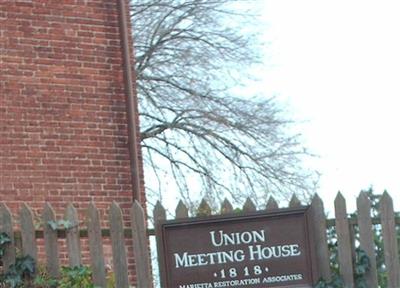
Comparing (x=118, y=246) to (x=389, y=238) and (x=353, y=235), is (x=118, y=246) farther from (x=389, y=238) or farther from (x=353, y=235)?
(x=389, y=238)

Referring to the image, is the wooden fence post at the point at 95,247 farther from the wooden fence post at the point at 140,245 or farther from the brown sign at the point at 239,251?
the brown sign at the point at 239,251

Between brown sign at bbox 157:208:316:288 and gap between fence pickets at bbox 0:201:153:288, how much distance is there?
25 centimetres

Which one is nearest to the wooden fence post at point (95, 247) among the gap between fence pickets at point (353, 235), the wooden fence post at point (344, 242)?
the gap between fence pickets at point (353, 235)

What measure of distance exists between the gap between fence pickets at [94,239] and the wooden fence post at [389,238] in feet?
6.93

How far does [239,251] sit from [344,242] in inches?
36.1

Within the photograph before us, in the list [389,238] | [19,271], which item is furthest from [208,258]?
[19,271]

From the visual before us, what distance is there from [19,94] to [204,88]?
6.02m

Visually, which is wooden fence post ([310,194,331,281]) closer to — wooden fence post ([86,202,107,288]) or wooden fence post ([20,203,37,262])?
wooden fence post ([86,202,107,288])

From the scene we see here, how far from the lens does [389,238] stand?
9.95 m

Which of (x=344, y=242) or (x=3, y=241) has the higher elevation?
(x=3, y=241)

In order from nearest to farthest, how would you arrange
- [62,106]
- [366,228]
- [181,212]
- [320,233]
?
[366,228], [320,233], [181,212], [62,106]

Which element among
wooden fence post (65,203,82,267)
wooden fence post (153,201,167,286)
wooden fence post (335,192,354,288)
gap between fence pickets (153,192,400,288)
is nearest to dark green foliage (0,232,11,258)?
wooden fence post (65,203,82,267)

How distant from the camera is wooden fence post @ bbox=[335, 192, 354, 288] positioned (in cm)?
997

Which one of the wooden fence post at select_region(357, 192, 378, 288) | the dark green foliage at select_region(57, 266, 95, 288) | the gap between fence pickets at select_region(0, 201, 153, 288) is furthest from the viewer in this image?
the gap between fence pickets at select_region(0, 201, 153, 288)
